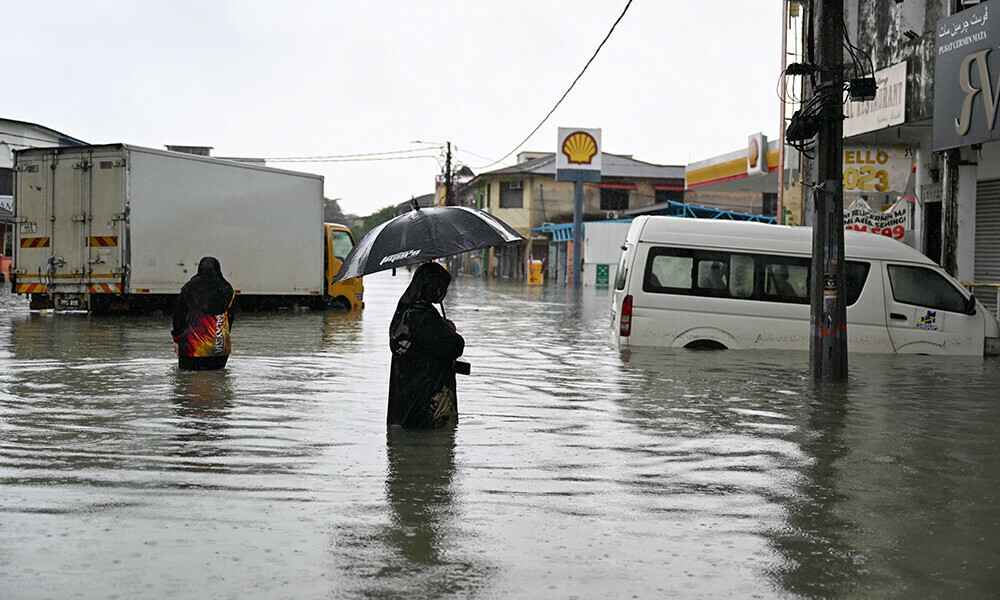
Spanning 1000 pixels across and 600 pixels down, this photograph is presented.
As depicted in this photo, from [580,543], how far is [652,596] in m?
0.84

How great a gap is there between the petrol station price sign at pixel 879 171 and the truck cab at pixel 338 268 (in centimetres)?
1194

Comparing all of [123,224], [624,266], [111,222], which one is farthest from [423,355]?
[111,222]

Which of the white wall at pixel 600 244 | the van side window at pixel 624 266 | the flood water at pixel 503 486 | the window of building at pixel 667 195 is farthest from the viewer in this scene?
the window of building at pixel 667 195

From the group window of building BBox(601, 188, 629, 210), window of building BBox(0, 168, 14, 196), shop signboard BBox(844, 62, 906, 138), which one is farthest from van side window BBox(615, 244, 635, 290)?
window of building BBox(601, 188, 629, 210)

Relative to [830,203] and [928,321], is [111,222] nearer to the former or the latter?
[830,203]

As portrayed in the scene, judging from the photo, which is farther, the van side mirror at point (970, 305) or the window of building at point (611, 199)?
the window of building at point (611, 199)

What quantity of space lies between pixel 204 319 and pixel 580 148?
49200mm

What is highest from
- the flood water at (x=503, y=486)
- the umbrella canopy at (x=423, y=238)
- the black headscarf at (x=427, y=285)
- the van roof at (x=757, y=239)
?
the van roof at (x=757, y=239)

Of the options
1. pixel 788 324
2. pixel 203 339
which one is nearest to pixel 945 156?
pixel 788 324

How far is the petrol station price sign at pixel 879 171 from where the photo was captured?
769 inches

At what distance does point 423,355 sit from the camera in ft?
25.8

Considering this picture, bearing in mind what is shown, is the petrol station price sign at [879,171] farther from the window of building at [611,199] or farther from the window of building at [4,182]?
the window of building at [611,199]

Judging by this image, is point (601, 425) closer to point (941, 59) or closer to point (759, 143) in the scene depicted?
point (941, 59)

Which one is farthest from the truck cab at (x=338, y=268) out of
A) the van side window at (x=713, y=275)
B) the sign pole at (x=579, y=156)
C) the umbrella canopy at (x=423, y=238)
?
the sign pole at (x=579, y=156)
